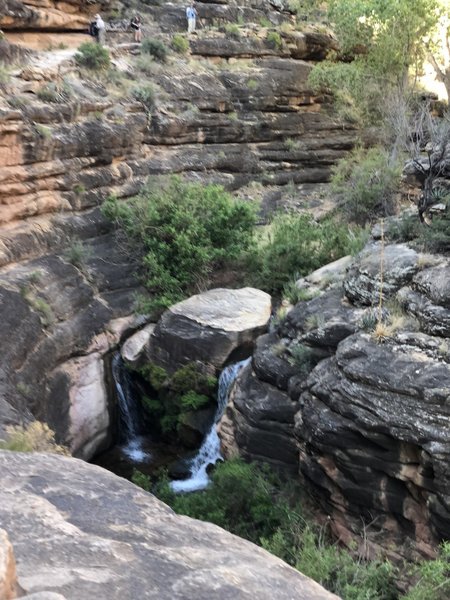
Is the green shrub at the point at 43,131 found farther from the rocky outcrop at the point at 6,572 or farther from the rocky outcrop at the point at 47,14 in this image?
the rocky outcrop at the point at 6,572

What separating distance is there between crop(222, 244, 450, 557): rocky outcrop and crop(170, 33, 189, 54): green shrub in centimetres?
1403

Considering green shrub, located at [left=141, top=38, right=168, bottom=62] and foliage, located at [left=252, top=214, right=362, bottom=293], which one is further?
green shrub, located at [left=141, top=38, right=168, bottom=62]

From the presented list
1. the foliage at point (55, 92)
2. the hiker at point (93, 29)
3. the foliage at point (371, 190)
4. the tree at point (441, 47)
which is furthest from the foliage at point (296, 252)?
the hiker at point (93, 29)

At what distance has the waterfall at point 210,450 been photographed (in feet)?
44.9

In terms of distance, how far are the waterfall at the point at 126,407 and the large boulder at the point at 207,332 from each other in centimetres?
103

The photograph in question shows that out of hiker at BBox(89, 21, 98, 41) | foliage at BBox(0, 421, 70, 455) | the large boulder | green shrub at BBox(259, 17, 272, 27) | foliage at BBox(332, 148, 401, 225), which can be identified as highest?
green shrub at BBox(259, 17, 272, 27)

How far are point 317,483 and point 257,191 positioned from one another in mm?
13854

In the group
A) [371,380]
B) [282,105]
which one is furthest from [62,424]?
[282,105]

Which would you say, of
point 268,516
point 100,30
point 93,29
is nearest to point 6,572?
point 268,516

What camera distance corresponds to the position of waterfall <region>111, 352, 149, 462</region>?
619 inches

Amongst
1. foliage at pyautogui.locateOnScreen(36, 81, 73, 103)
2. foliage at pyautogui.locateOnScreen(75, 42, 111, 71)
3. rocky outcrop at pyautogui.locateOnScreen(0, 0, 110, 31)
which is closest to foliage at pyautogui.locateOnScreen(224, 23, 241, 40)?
rocky outcrop at pyautogui.locateOnScreen(0, 0, 110, 31)

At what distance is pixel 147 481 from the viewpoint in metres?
12.6

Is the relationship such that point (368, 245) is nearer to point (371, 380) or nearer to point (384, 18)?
point (371, 380)

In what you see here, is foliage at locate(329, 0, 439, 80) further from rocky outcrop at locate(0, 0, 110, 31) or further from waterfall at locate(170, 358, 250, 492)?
waterfall at locate(170, 358, 250, 492)
